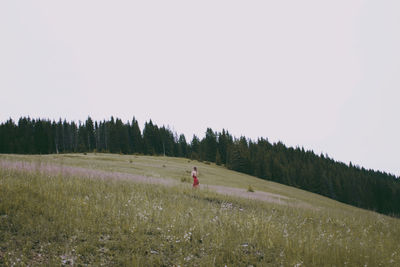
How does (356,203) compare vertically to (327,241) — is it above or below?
below

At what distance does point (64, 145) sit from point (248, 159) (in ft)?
255

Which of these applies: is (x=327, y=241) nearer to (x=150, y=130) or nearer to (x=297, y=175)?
(x=297, y=175)

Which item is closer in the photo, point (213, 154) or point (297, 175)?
point (297, 175)

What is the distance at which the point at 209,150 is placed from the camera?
95.4 m

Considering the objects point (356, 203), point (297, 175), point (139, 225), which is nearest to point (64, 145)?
point (297, 175)

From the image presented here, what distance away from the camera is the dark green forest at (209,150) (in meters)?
77.1

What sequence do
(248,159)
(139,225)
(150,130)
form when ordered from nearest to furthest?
(139,225), (248,159), (150,130)

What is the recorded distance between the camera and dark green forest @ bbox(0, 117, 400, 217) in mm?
77125

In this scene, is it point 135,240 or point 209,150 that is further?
point 209,150

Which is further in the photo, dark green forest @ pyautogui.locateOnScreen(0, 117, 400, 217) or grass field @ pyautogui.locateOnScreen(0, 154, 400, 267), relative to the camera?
dark green forest @ pyautogui.locateOnScreen(0, 117, 400, 217)

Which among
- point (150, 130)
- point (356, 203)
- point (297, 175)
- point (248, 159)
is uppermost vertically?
point (150, 130)

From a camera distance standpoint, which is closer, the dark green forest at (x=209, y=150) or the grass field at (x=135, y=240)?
the grass field at (x=135, y=240)

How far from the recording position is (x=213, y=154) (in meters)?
95.7

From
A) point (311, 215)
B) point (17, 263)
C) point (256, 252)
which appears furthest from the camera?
point (311, 215)
